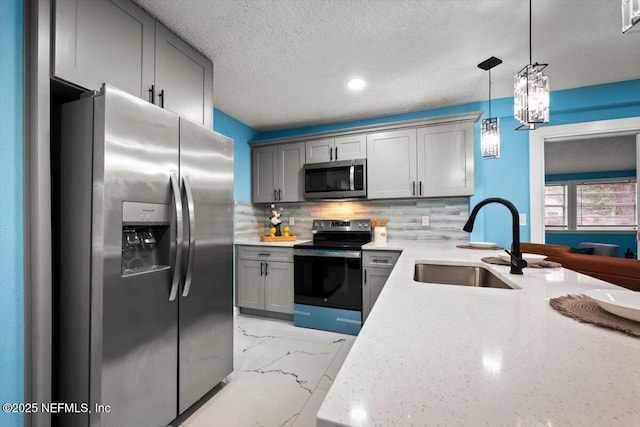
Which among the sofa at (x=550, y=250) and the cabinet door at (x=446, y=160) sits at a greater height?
the cabinet door at (x=446, y=160)

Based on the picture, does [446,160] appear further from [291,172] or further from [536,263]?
[291,172]

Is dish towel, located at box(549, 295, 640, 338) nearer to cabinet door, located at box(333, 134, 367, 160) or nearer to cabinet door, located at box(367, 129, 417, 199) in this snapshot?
→ cabinet door, located at box(367, 129, 417, 199)

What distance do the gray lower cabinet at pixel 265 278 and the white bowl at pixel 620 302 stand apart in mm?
2577

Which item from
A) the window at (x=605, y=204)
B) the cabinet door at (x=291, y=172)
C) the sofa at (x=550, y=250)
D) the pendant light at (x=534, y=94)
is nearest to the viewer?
the pendant light at (x=534, y=94)

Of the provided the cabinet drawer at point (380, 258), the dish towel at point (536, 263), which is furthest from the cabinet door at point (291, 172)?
the dish towel at point (536, 263)

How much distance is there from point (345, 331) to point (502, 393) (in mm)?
2579

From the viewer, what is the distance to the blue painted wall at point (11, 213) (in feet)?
3.76

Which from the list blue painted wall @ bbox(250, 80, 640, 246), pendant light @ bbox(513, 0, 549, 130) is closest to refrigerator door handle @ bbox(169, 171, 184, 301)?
pendant light @ bbox(513, 0, 549, 130)

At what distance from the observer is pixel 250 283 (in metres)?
3.30

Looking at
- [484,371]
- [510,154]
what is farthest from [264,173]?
[484,371]

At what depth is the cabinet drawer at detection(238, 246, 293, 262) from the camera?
3.14 meters

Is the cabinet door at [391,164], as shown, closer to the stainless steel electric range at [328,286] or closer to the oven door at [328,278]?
the stainless steel electric range at [328,286]

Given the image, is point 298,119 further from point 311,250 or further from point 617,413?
point 617,413

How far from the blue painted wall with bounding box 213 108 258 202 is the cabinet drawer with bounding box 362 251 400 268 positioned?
1679 mm
